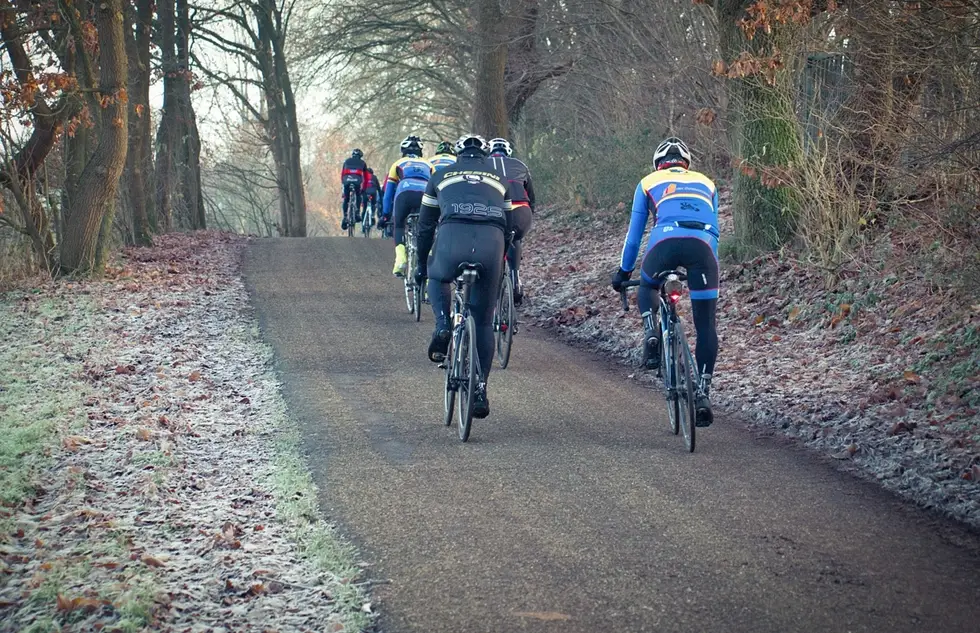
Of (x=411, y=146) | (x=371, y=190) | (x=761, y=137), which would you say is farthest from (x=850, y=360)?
(x=371, y=190)

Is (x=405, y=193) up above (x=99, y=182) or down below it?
below

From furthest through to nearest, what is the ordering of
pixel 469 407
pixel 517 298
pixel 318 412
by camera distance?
pixel 517 298, pixel 318 412, pixel 469 407

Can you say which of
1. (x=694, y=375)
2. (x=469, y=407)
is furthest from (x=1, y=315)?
(x=694, y=375)

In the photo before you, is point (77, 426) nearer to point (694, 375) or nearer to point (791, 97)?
point (694, 375)

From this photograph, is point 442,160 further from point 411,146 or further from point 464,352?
point 464,352

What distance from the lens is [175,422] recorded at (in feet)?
A: 27.4

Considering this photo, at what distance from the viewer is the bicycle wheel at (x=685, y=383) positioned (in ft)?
24.8

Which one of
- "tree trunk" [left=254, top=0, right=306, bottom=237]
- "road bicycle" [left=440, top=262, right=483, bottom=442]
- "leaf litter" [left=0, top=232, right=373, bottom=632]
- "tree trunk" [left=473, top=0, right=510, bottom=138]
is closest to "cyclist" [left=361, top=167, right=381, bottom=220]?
"tree trunk" [left=473, top=0, right=510, bottom=138]

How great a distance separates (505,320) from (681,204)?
145 inches

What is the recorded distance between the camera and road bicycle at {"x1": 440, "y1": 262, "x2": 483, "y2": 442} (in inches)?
309

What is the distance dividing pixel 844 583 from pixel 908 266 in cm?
750

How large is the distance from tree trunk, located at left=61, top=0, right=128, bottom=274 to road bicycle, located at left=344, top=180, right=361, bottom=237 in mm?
8074

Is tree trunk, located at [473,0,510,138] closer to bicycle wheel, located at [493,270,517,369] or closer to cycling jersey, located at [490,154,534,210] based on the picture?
cycling jersey, located at [490,154,534,210]

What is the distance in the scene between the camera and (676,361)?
25.4 ft
